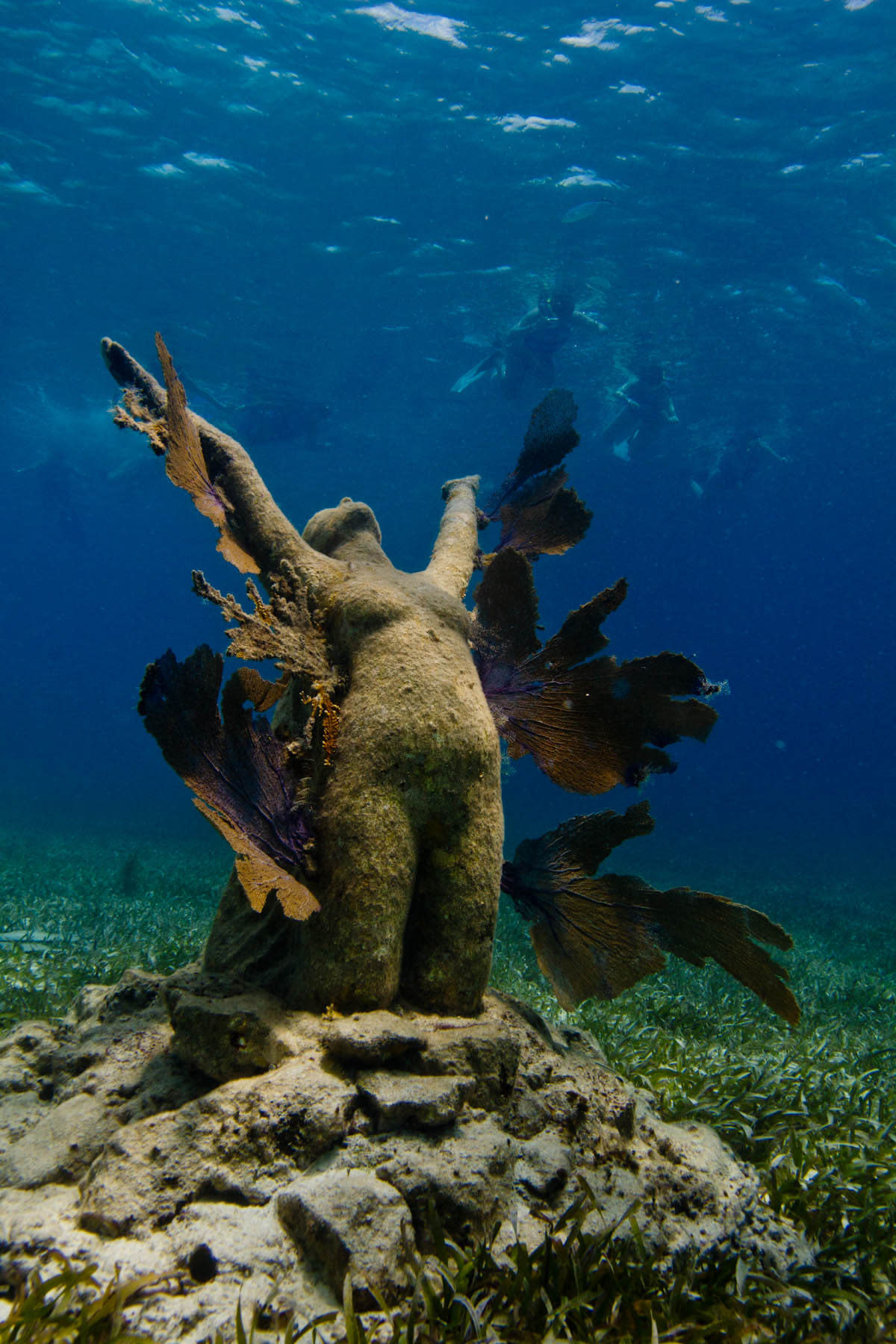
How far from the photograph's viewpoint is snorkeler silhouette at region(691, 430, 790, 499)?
3556 cm

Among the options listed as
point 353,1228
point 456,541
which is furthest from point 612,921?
point 456,541

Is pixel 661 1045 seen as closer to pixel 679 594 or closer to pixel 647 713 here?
pixel 647 713

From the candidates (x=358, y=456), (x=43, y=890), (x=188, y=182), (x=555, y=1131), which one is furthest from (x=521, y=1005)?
(x=358, y=456)

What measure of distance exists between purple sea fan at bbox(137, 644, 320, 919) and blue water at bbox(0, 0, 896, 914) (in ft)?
64.7

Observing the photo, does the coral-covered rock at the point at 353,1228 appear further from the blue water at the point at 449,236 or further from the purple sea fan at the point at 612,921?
the blue water at the point at 449,236

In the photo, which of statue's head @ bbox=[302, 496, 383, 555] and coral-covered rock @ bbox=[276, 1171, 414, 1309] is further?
statue's head @ bbox=[302, 496, 383, 555]

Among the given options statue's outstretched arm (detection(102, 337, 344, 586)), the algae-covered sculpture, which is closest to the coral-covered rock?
the algae-covered sculpture

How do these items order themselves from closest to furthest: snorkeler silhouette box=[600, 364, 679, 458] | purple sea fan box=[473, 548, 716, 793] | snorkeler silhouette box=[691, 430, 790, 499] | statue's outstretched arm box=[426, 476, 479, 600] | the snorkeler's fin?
1. purple sea fan box=[473, 548, 716, 793]
2. statue's outstretched arm box=[426, 476, 479, 600]
3. the snorkeler's fin
4. snorkeler silhouette box=[600, 364, 679, 458]
5. snorkeler silhouette box=[691, 430, 790, 499]

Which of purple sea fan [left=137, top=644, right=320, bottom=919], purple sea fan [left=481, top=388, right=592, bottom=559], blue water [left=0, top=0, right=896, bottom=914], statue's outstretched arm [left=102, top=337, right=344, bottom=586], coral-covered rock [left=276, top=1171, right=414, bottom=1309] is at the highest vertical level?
blue water [left=0, top=0, right=896, bottom=914]

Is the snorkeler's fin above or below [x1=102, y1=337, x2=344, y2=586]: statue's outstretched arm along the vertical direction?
above

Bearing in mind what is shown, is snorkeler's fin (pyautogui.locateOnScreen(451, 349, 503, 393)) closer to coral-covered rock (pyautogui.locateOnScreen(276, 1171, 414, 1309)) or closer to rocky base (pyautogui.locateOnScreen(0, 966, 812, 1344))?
rocky base (pyautogui.locateOnScreen(0, 966, 812, 1344))

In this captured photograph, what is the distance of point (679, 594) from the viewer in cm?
8531

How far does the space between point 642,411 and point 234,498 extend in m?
31.1

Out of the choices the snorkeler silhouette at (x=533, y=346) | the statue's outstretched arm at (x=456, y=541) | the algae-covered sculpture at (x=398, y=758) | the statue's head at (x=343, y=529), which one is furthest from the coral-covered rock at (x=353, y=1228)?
the snorkeler silhouette at (x=533, y=346)
